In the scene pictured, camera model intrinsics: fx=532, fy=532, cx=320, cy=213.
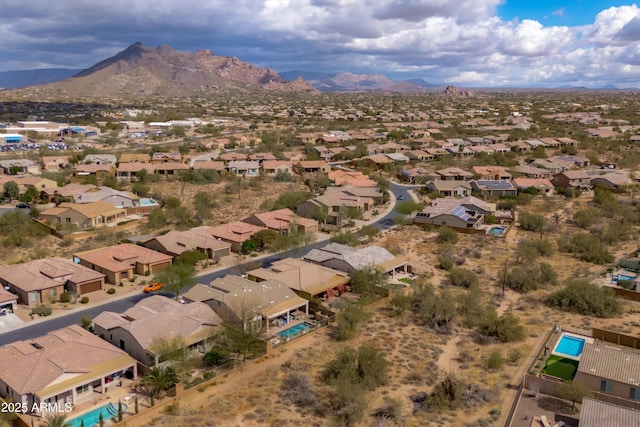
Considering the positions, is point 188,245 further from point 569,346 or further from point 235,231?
point 569,346

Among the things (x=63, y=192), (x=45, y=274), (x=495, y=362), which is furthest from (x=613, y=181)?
(x=63, y=192)

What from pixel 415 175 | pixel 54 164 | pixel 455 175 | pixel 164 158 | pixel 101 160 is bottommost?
pixel 415 175

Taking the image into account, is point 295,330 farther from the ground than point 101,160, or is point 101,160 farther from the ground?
point 101,160

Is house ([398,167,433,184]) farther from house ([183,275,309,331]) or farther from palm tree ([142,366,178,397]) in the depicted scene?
palm tree ([142,366,178,397])

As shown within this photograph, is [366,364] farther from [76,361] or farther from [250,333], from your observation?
[76,361]

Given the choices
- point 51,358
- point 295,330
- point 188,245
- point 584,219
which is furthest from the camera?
point 584,219

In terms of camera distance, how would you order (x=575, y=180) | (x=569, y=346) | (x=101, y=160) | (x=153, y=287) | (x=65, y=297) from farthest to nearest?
(x=101, y=160), (x=575, y=180), (x=153, y=287), (x=65, y=297), (x=569, y=346)

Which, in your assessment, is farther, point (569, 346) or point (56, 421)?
point (569, 346)

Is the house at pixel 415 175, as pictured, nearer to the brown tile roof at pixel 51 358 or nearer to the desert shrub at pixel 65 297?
the desert shrub at pixel 65 297
